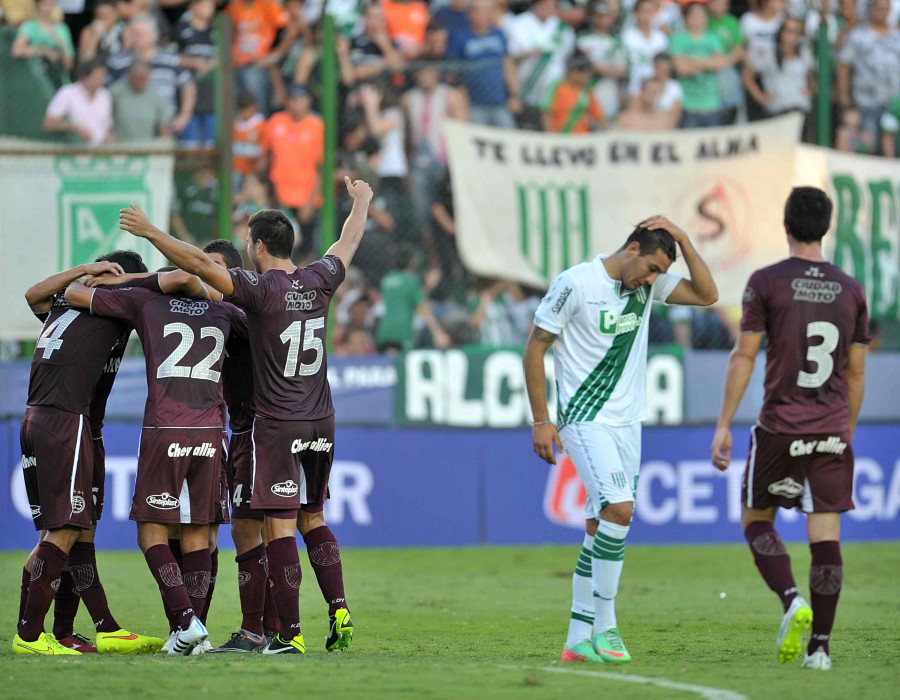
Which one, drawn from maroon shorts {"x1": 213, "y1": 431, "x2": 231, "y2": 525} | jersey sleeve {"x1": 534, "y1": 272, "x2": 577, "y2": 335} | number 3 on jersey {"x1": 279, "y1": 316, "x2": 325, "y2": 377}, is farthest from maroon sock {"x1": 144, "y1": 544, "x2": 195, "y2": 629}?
jersey sleeve {"x1": 534, "y1": 272, "x2": 577, "y2": 335}

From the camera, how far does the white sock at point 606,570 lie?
695 cm

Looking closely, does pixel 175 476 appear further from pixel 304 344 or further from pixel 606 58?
pixel 606 58

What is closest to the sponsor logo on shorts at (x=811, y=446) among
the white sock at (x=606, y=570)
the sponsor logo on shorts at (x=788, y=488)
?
the sponsor logo on shorts at (x=788, y=488)

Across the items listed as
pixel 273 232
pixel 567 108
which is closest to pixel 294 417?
pixel 273 232

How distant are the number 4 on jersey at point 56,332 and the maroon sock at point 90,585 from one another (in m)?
1.03

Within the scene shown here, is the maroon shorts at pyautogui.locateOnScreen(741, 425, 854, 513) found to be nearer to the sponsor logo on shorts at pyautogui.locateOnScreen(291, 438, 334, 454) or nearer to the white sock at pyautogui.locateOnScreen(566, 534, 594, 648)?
the white sock at pyautogui.locateOnScreen(566, 534, 594, 648)

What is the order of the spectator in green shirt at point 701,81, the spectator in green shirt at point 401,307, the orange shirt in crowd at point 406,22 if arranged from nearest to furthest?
the spectator in green shirt at point 401,307 → the spectator in green shirt at point 701,81 → the orange shirt in crowd at point 406,22

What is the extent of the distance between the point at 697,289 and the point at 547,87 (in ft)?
27.8

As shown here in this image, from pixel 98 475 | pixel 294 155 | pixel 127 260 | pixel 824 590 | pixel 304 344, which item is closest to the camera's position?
pixel 824 590

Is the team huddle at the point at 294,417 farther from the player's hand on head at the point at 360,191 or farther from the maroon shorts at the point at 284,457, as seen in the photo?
the player's hand on head at the point at 360,191

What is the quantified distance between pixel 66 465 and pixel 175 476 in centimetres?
59

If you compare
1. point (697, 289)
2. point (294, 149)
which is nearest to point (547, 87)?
point (294, 149)

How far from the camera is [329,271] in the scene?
7.47m

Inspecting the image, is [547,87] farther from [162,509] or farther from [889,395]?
[162,509]
